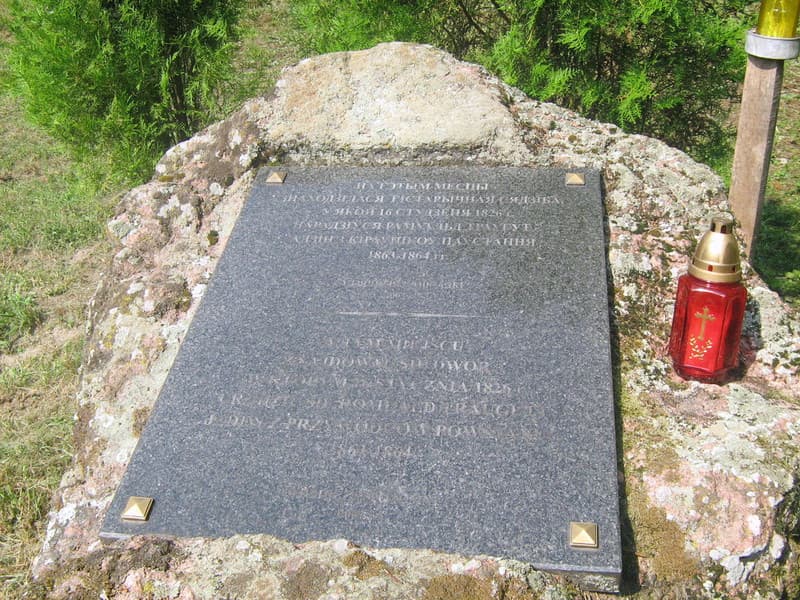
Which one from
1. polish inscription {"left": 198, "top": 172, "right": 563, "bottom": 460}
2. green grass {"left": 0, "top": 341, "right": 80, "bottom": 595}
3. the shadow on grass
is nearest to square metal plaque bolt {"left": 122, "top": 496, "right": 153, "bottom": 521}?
polish inscription {"left": 198, "top": 172, "right": 563, "bottom": 460}

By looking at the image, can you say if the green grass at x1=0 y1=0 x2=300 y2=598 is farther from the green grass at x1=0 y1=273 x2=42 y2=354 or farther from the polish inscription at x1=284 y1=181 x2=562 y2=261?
the polish inscription at x1=284 y1=181 x2=562 y2=261

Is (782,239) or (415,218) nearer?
(415,218)

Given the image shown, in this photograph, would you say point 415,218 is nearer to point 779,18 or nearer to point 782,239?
point 779,18

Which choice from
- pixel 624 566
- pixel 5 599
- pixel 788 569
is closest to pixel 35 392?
pixel 5 599

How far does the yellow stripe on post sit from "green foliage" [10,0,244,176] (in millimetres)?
2802

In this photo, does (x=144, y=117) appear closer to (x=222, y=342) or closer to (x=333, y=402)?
(x=222, y=342)

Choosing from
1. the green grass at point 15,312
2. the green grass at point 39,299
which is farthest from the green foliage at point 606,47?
the green grass at point 15,312

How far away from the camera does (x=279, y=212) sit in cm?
274

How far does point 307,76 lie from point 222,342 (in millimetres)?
1322

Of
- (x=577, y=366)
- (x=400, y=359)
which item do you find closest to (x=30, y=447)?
(x=400, y=359)

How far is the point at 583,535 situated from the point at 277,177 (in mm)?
1694

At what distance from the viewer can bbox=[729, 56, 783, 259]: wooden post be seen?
9.64 ft

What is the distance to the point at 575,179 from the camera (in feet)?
8.92

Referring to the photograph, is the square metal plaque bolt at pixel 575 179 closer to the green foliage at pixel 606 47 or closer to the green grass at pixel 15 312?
the green foliage at pixel 606 47
